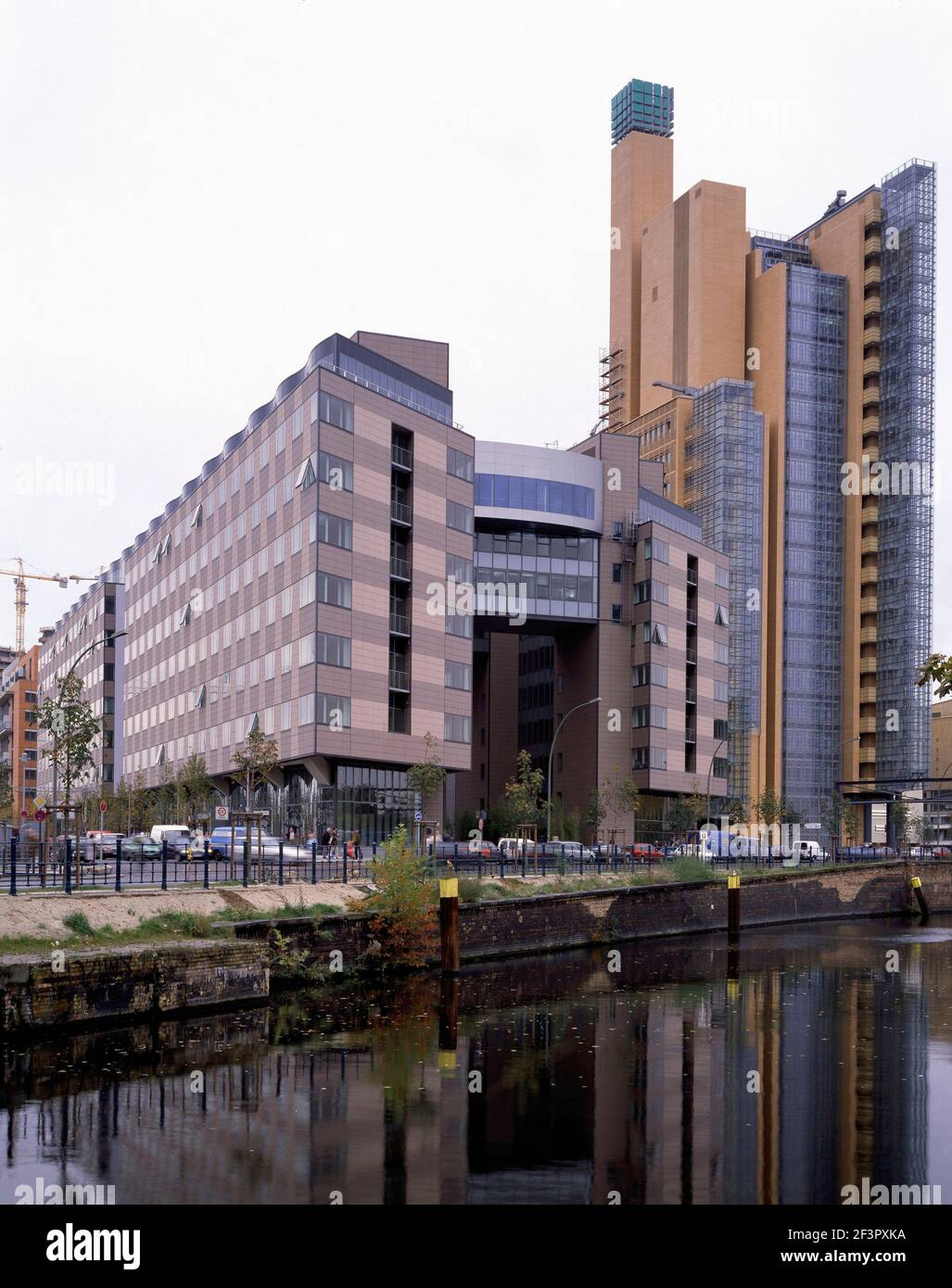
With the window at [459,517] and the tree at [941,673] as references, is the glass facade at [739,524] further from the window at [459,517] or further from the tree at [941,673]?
the tree at [941,673]

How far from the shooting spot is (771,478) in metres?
137

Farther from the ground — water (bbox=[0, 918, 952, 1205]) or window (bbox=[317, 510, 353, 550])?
window (bbox=[317, 510, 353, 550])

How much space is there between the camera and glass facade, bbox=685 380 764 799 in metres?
131

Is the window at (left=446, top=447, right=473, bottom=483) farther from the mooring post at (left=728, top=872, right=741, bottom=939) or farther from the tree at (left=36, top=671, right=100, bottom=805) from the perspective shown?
the tree at (left=36, top=671, right=100, bottom=805)

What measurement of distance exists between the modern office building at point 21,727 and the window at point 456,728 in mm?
104796

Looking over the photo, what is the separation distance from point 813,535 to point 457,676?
67.3m

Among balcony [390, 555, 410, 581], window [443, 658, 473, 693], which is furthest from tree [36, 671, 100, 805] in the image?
window [443, 658, 473, 693]

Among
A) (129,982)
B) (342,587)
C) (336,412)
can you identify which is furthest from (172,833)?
(129,982)

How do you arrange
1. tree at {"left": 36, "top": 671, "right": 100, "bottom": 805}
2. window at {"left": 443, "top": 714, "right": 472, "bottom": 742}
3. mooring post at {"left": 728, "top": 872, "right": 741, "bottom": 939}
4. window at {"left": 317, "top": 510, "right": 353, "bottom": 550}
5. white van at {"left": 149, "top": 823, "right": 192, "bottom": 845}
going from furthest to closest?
window at {"left": 443, "top": 714, "right": 472, "bottom": 742} → window at {"left": 317, "top": 510, "right": 353, "bottom": 550} → white van at {"left": 149, "top": 823, "right": 192, "bottom": 845} → mooring post at {"left": 728, "top": 872, "right": 741, "bottom": 939} → tree at {"left": 36, "top": 671, "right": 100, "bottom": 805}

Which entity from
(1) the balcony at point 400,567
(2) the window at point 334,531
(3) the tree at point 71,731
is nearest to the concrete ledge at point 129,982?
(3) the tree at point 71,731

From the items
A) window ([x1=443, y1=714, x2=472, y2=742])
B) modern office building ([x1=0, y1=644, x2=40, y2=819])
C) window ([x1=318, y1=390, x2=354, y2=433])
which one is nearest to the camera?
window ([x1=318, y1=390, x2=354, y2=433])

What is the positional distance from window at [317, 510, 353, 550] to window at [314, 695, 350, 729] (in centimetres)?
866

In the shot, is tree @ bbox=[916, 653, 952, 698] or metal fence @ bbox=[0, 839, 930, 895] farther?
metal fence @ bbox=[0, 839, 930, 895]

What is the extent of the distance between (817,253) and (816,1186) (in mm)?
143388
